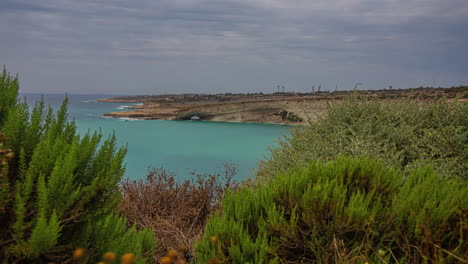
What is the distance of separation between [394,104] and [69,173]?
26.9 ft

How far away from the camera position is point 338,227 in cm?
271

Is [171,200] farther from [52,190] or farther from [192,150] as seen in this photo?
[192,150]

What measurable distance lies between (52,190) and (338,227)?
7.10 feet

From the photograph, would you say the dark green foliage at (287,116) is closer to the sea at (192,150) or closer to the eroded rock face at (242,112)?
the eroded rock face at (242,112)

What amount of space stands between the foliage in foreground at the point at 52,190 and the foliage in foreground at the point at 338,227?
2.78ft

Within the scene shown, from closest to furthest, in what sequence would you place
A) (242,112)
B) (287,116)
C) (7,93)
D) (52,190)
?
1. (52,190)
2. (7,93)
3. (287,116)
4. (242,112)

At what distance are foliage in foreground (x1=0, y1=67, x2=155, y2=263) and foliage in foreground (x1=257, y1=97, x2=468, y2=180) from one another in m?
3.82

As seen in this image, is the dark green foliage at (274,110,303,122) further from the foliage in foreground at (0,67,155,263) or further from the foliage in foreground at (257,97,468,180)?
the foliage in foreground at (0,67,155,263)

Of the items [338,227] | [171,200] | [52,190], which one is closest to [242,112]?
[171,200]

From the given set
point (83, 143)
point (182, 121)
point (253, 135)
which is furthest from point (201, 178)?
point (182, 121)

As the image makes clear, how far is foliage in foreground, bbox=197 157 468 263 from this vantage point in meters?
2.55

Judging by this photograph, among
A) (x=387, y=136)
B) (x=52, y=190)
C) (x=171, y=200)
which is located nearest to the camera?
(x=52, y=190)

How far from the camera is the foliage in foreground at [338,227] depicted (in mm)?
2553

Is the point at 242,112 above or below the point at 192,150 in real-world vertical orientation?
above
